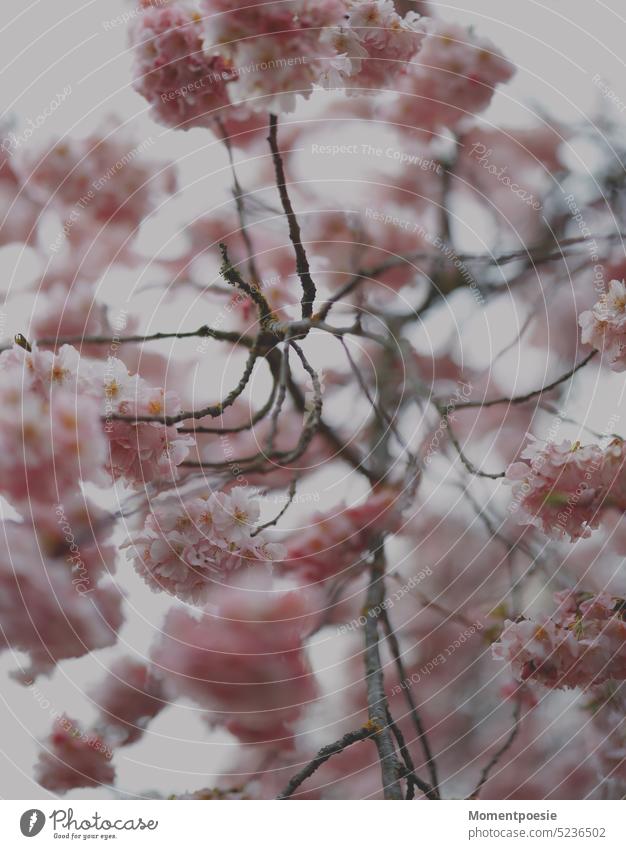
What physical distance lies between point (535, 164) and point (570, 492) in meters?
0.24

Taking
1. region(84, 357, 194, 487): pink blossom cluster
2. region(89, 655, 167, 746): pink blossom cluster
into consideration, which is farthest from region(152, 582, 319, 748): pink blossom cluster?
region(84, 357, 194, 487): pink blossom cluster

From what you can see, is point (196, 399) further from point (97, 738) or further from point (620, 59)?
point (620, 59)

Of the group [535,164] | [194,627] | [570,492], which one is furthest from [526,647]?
[535,164]

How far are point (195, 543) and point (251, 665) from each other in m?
0.11

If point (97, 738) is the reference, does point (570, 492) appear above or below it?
above

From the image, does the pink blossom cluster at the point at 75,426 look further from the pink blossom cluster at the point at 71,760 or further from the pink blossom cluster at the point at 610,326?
the pink blossom cluster at the point at 610,326

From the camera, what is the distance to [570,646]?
535 millimetres

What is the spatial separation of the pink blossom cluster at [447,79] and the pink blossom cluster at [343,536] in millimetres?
275

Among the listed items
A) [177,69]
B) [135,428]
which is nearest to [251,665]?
[135,428]

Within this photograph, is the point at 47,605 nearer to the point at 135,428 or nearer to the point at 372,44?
the point at 135,428

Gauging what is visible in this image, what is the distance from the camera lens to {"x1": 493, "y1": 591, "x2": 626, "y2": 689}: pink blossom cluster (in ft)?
1.76

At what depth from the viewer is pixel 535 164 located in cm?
55

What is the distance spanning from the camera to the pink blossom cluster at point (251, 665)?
54cm

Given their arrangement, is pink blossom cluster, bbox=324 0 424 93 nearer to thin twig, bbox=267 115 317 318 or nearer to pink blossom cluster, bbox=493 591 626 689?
thin twig, bbox=267 115 317 318
